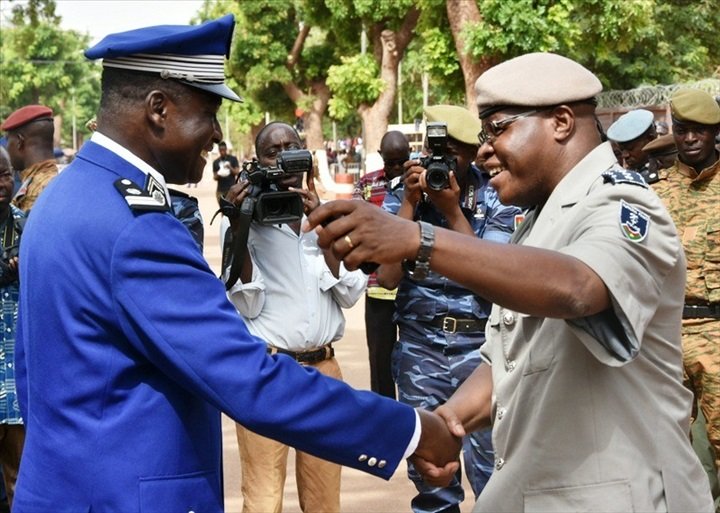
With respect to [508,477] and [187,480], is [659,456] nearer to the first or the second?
[508,477]

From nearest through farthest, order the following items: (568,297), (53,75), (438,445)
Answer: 1. (568,297)
2. (438,445)
3. (53,75)

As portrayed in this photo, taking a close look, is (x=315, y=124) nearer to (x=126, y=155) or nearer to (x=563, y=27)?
(x=563, y=27)

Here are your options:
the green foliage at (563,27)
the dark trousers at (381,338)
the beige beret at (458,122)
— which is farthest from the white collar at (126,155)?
the green foliage at (563,27)

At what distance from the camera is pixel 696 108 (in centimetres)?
602

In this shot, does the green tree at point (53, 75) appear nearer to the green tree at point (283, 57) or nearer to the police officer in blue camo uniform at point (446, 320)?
the green tree at point (283, 57)

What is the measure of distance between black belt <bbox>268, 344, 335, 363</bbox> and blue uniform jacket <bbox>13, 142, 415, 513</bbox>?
2588mm

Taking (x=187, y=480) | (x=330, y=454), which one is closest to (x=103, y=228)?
(x=187, y=480)

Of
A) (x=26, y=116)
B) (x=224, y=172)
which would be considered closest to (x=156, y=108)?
(x=26, y=116)

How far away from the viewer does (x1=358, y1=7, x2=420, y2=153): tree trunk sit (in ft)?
87.4

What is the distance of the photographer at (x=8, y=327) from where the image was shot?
17.6 ft

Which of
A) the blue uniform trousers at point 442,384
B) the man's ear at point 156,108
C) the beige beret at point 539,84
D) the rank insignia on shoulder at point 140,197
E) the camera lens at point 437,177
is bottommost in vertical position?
the blue uniform trousers at point 442,384

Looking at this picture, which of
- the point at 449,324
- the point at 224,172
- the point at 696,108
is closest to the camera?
the point at 449,324

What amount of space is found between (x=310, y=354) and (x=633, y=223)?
3110 mm

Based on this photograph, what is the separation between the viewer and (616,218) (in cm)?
234
